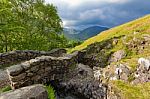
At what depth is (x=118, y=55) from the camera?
108 ft

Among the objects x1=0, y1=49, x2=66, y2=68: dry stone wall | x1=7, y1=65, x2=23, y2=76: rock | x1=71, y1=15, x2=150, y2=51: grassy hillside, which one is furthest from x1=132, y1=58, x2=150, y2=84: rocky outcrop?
x1=0, y1=49, x2=66, y2=68: dry stone wall

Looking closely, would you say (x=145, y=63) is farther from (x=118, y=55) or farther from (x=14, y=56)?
(x=14, y=56)

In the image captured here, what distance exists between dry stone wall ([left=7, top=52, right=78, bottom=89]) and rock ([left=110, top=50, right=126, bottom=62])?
466 centimetres

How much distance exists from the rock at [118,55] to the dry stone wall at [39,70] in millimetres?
4655

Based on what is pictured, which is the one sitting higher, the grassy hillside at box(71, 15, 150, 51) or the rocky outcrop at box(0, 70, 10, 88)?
the grassy hillside at box(71, 15, 150, 51)

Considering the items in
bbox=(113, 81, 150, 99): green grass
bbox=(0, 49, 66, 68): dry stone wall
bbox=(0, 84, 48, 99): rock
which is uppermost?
bbox=(0, 49, 66, 68): dry stone wall

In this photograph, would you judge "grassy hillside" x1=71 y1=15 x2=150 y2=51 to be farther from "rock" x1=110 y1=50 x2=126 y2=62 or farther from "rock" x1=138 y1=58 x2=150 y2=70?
"rock" x1=138 y1=58 x2=150 y2=70

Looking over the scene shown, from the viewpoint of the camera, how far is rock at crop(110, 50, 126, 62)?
32.2 m

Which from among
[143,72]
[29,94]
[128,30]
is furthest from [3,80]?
[128,30]

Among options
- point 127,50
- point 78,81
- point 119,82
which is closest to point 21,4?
point 127,50

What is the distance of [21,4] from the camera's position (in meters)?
73.2

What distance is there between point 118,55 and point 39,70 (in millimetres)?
10313

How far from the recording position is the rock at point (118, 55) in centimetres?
3224

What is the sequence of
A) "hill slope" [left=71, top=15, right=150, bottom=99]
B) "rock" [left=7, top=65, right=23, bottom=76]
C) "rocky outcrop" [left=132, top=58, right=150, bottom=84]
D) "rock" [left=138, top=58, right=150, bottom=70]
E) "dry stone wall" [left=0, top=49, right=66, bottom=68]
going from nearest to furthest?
"hill slope" [left=71, top=15, right=150, bottom=99] → "rocky outcrop" [left=132, top=58, right=150, bottom=84] → "rock" [left=138, top=58, right=150, bottom=70] → "rock" [left=7, top=65, right=23, bottom=76] → "dry stone wall" [left=0, top=49, right=66, bottom=68]
